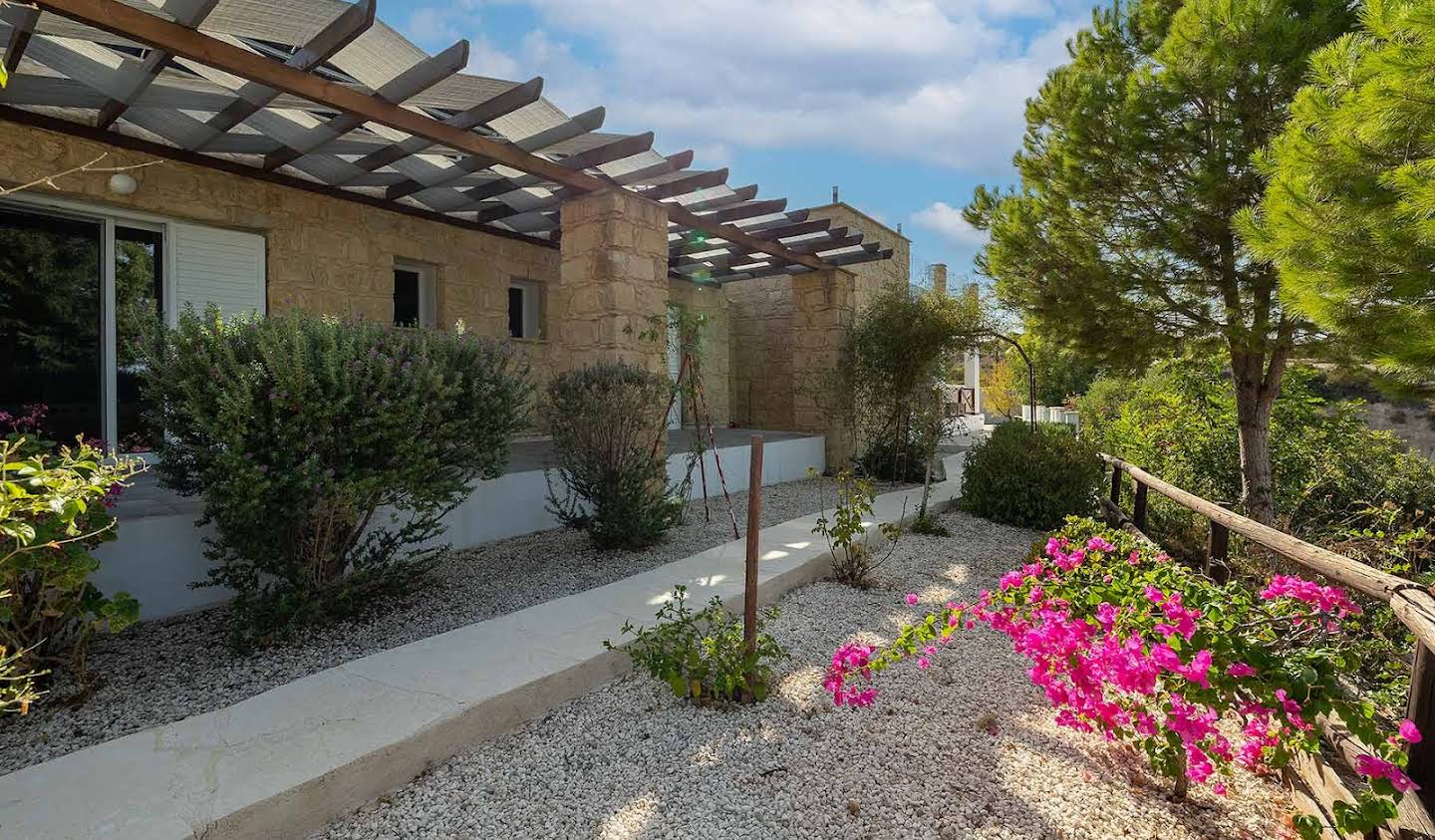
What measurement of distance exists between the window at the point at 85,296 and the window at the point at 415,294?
170 centimetres

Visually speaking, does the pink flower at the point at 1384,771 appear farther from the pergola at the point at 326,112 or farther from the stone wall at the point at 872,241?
the stone wall at the point at 872,241

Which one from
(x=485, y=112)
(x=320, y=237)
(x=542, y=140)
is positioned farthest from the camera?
(x=320, y=237)

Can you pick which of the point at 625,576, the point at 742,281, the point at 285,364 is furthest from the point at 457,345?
the point at 742,281

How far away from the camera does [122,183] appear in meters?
4.88

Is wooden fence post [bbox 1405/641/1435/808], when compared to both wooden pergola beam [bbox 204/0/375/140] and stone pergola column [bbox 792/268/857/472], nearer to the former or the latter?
wooden pergola beam [bbox 204/0/375/140]

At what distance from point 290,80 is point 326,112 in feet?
4.89

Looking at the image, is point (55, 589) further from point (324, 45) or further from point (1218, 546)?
point (1218, 546)

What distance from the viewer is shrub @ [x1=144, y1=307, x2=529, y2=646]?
113 inches

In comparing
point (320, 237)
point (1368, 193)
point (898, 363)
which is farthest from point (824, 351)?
Answer: point (1368, 193)

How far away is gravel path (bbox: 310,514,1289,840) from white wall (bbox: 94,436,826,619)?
7.43 feet

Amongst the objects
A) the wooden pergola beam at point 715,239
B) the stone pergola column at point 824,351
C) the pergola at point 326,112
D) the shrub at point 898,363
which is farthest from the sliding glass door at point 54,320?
the shrub at point 898,363

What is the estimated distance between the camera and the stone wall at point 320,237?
479 centimetres

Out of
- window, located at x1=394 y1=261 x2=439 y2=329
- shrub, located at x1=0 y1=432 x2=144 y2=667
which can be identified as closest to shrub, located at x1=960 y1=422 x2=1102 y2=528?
window, located at x1=394 y1=261 x2=439 y2=329

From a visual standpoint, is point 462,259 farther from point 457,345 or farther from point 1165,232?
point 1165,232
